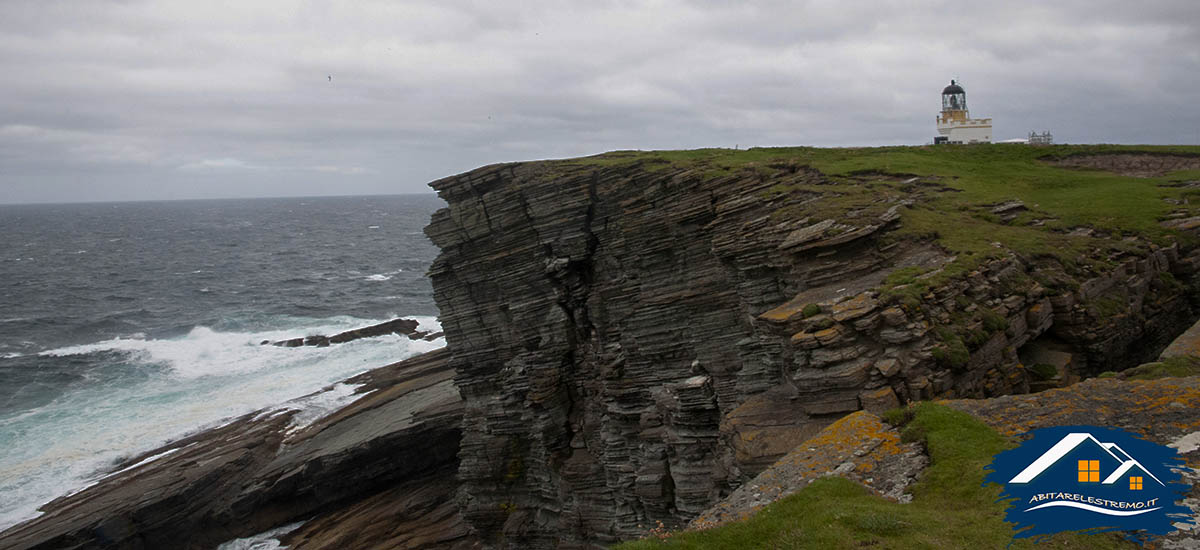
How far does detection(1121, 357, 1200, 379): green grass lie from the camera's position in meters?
13.7

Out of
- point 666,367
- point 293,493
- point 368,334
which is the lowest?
point 293,493

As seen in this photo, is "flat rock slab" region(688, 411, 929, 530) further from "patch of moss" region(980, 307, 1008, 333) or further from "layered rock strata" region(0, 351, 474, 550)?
"layered rock strata" region(0, 351, 474, 550)

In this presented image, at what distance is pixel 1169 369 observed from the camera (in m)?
13.9

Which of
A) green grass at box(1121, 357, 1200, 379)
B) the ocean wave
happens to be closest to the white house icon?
green grass at box(1121, 357, 1200, 379)

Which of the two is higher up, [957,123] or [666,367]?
[957,123]

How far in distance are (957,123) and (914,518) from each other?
49447mm

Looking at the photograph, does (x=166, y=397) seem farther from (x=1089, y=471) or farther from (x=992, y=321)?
(x=1089, y=471)

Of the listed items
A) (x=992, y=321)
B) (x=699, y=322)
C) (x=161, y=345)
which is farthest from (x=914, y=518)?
(x=161, y=345)

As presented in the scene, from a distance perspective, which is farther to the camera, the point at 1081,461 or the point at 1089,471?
the point at 1081,461

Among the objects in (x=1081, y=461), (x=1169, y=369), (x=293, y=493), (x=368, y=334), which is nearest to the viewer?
(x=1081, y=461)

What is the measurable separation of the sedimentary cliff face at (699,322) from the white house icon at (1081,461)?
5989 millimetres

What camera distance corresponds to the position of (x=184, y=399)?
5366cm

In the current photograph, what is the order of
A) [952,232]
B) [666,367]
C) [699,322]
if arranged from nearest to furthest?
[952,232]
[699,322]
[666,367]

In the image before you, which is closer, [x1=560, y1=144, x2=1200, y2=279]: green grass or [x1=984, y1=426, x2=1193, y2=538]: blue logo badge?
[x1=984, y1=426, x2=1193, y2=538]: blue logo badge
